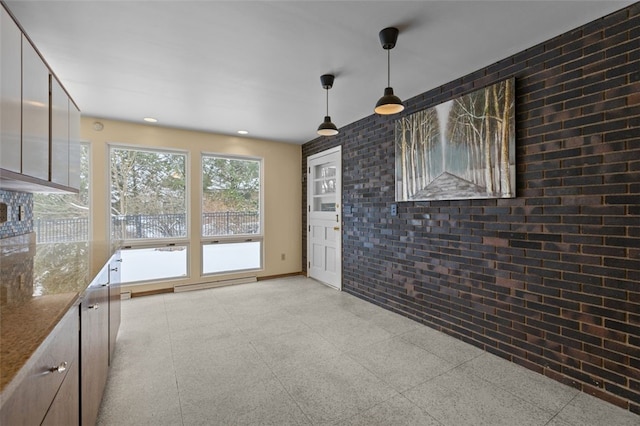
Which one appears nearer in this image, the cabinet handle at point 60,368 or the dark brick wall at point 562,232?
the cabinet handle at point 60,368

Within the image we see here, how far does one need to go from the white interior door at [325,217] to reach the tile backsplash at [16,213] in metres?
3.52

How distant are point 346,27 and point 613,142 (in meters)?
1.91

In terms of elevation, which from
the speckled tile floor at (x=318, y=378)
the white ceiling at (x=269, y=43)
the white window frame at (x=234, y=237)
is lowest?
the speckled tile floor at (x=318, y=378)

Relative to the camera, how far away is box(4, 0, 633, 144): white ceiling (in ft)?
5.96

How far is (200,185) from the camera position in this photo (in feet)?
14.8

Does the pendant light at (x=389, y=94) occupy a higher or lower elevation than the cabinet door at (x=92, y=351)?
higher

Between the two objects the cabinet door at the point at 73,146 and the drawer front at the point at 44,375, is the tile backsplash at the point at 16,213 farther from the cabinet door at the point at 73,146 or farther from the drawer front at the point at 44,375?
the drawer front at the point at 44,375

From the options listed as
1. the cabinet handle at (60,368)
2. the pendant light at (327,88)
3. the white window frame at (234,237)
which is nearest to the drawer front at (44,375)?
the cabinet handle at (60,368)

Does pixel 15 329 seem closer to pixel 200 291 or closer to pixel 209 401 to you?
pixel 209 401

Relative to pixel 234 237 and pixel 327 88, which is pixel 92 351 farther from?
pixel 234 237

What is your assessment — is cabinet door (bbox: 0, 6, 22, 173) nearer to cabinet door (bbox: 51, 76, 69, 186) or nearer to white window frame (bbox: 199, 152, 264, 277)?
cabinet door (bbox: 51, 76, 69, 186)

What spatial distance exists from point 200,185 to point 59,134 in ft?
7.34

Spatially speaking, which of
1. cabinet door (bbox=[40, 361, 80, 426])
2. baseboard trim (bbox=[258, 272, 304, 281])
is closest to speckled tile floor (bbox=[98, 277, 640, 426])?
cabinet door (bbox=[40, 361, 80, 426])

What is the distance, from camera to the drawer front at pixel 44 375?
707mm
